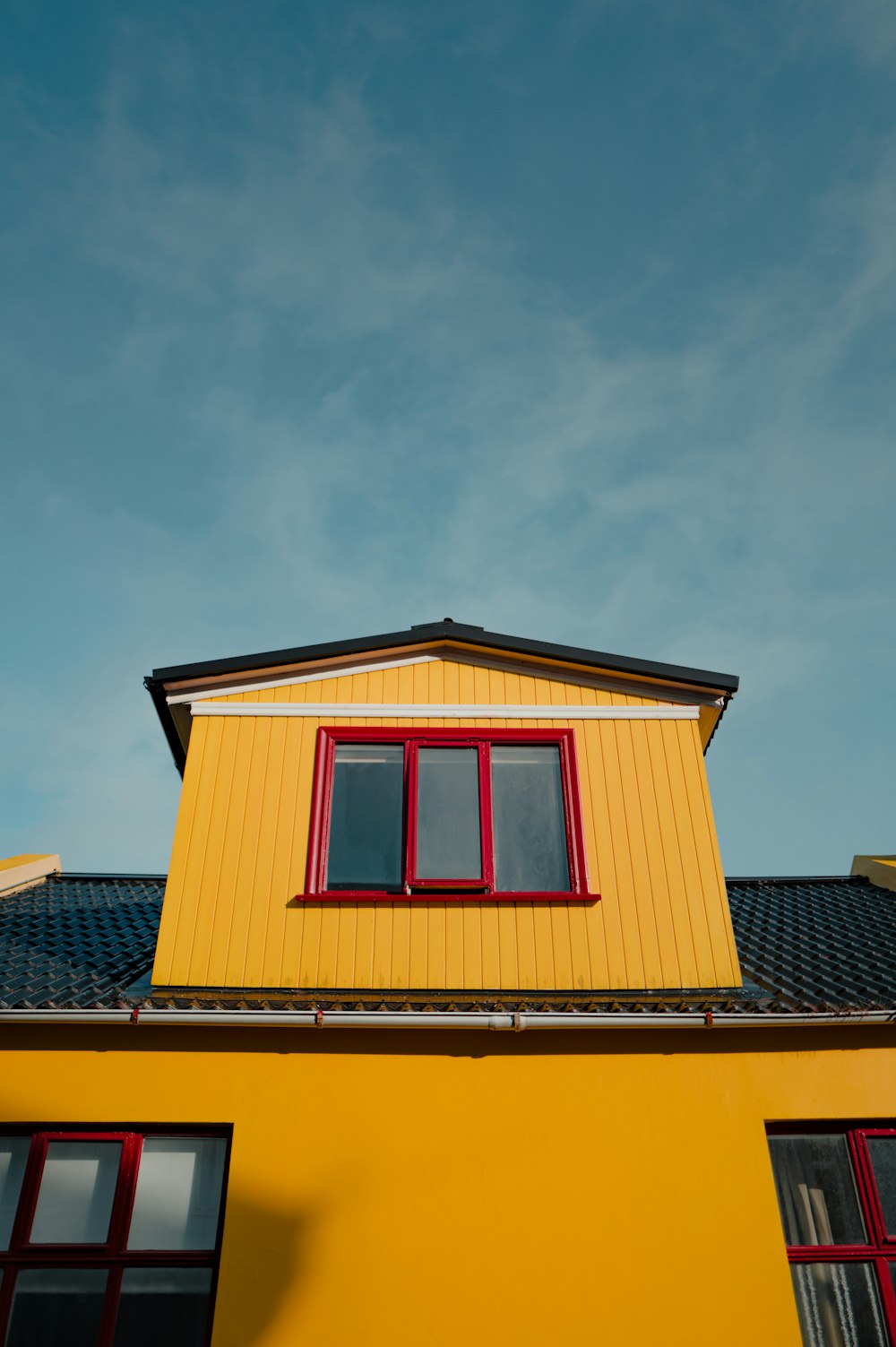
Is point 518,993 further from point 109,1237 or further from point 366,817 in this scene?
point 109,1237

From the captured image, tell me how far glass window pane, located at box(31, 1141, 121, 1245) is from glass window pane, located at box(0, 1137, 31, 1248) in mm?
156

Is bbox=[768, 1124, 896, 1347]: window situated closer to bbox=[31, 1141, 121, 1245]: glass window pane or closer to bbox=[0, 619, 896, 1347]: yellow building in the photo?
bbox=[0, 619, 896, 1347]: yellow building

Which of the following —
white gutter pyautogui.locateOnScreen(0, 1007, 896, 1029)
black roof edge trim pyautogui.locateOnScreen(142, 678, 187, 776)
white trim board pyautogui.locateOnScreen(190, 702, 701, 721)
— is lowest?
white gutter pyautogui.locateOnScreen(0, 1007, 896, 1029)

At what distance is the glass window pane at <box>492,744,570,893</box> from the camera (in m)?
8.04

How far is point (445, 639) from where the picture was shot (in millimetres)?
9125

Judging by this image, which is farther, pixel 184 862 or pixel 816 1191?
pixel 184 862

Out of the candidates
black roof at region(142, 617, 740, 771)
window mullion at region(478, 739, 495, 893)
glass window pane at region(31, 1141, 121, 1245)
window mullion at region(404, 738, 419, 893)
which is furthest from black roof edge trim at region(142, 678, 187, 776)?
glass window pane at region(31, 1141, 121, 1245)

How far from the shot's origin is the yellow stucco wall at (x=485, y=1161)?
608 centimetres

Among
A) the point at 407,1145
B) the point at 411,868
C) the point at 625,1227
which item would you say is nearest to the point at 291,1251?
the point at 407,1145

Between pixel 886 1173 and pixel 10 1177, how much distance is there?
6221mm

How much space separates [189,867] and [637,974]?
383 centimetres

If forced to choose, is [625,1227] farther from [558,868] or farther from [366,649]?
[366,649]

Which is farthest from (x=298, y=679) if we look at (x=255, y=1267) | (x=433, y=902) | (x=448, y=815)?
(x=255, y=1267)

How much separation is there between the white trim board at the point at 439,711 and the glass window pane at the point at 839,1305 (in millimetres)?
4451
